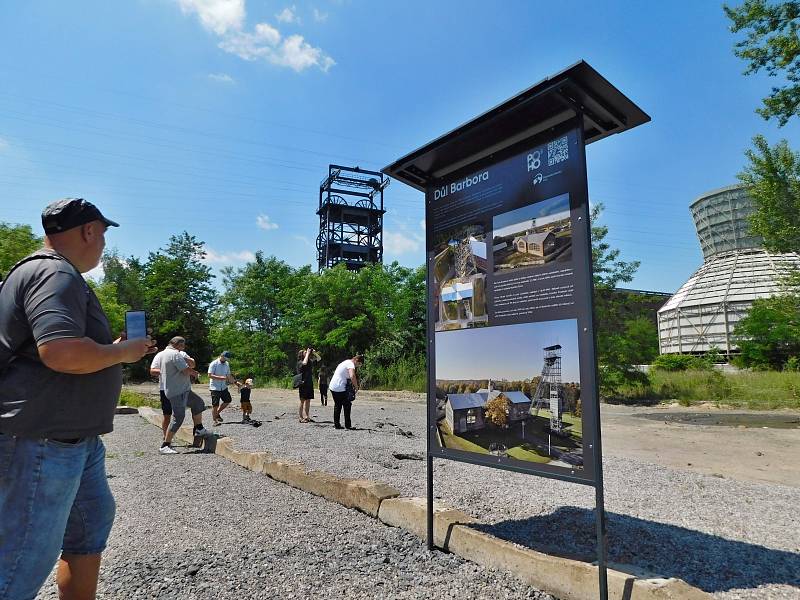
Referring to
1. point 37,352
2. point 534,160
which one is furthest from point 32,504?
point 534,160

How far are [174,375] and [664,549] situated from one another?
24.8ft

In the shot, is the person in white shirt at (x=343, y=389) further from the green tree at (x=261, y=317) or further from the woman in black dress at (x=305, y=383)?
the green tree at (x=261, y=317)

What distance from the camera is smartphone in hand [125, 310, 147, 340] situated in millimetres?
2391

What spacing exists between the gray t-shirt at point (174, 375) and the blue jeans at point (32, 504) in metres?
6.87

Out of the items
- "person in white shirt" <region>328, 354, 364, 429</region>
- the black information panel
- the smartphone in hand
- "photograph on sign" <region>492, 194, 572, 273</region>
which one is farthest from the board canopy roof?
"person in white shirt" <region>328, 354, 364, 429</region>

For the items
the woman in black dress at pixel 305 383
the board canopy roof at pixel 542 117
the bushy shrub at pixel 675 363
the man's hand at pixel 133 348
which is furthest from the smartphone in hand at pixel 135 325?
the bushy shrub at pixel 675 363

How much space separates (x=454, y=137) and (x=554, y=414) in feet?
6.80

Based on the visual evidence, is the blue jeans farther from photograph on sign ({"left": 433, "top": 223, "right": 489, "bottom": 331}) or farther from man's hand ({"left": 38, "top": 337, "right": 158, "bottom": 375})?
photograph on sign ({"left": 433, "top": 223, "right": 489, "bottom": 331})

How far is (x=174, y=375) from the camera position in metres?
8.45

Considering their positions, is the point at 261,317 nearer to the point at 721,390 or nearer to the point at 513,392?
the point at 721,390

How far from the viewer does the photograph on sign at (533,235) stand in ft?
9.75

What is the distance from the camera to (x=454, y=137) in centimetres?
366

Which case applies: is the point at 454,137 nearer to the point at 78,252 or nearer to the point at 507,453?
the point at 507,453

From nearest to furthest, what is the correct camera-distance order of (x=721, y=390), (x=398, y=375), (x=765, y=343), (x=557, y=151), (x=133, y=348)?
(x=133, y=348) < (x=557, y=151) < (x=721, y=390) < (x=398, y=375) < (x=765, y=343)
